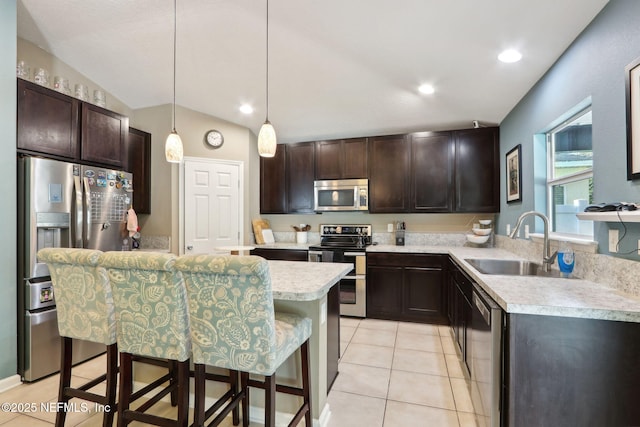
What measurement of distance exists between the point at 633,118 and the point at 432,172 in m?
2.44

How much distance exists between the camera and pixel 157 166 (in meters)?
4.00

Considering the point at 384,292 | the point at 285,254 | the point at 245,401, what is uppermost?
the point at 285,254

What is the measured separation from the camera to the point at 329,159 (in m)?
4.32

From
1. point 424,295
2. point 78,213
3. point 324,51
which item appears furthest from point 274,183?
point 424,295

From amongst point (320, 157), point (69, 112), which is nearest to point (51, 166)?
point (69, 112)

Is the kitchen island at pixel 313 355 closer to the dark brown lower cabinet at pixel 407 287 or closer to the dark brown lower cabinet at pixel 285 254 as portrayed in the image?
the dark brown lower cabinet at pixel 407 287

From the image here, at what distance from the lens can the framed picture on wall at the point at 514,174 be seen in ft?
9.72

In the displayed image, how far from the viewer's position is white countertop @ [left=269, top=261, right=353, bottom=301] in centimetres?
152

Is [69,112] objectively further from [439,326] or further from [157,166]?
[439,326]

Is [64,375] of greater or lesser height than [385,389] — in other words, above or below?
above

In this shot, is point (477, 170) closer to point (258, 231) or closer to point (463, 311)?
point (463, 311)

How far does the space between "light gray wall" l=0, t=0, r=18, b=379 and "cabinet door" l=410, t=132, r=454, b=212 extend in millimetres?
3948

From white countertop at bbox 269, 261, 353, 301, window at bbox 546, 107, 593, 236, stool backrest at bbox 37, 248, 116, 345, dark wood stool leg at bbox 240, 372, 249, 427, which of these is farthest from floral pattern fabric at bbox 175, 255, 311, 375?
window at bbox 546, 107, 593, 236

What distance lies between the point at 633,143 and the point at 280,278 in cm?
196
